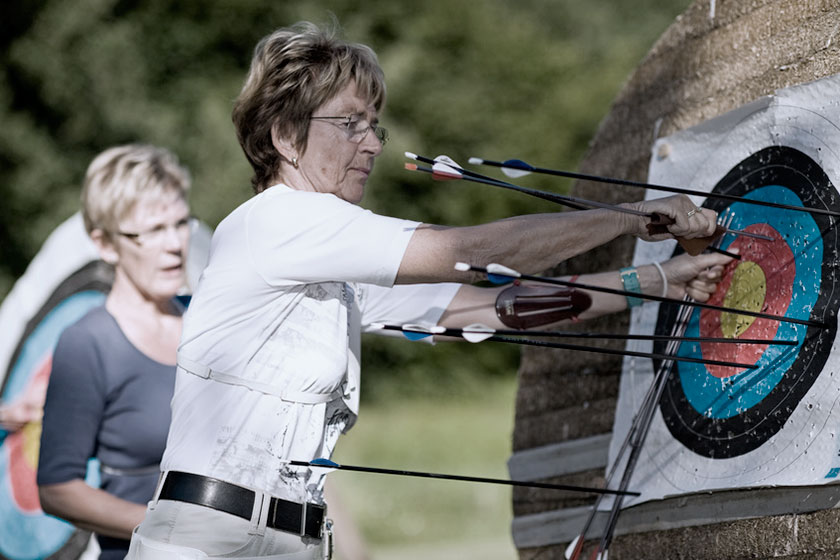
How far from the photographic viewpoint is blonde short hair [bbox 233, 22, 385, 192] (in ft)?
5.20

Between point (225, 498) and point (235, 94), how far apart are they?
30.4 ft

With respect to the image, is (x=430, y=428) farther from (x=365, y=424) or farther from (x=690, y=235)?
(x=690, y=235)

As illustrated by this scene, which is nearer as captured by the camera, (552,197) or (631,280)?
(552,197)

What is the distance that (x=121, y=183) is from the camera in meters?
2.34

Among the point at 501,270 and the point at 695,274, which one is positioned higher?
the point at 695,274

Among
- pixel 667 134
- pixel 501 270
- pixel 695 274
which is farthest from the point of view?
pixel 667 134

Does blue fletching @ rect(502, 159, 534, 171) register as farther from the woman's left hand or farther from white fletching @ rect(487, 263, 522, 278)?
the woman's left hand

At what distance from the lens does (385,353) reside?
11.8 m

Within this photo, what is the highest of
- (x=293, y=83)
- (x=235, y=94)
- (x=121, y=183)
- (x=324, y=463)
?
(x=235, y=94)

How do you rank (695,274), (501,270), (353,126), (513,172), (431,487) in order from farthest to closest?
(431,487) → (695,274) → (353,126) → (513,172) → (501,270)

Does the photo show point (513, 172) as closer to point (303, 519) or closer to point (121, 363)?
point (303, 519)

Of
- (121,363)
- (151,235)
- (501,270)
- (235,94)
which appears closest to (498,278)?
(501,270)

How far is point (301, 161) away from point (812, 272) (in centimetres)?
82

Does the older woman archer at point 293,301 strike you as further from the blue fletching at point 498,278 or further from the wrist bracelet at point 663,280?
the wrist bracelet at point 663,280
